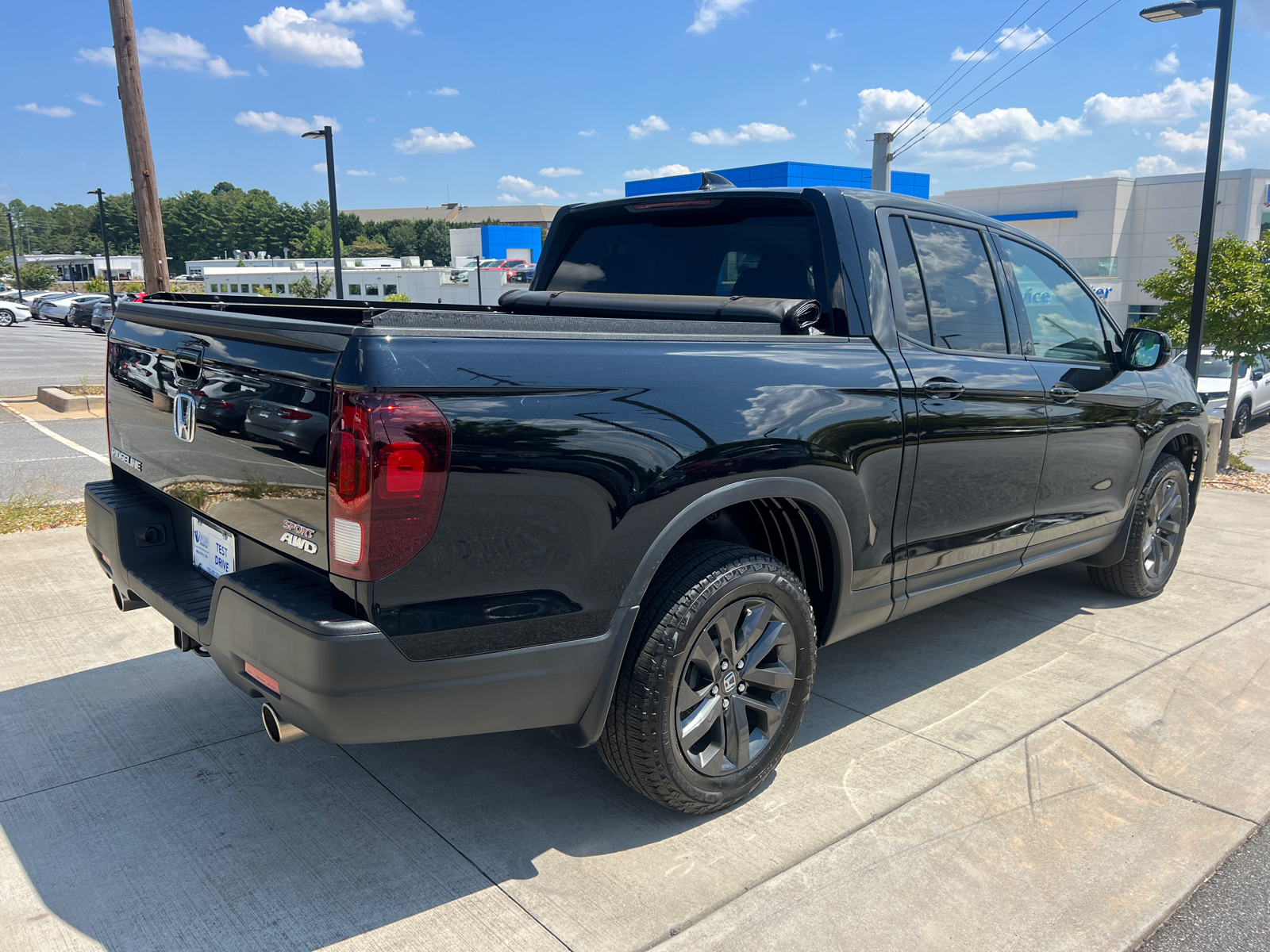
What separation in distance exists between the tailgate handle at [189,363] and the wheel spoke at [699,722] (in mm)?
1704

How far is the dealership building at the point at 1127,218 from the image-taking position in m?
41.2

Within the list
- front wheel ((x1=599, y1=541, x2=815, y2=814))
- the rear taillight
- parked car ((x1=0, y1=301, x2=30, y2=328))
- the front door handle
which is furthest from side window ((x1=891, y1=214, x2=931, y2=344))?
parked car ((x1=0, y1=301, x2=30, y2=328))

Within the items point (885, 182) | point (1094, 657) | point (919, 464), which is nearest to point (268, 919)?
point (919, 464)

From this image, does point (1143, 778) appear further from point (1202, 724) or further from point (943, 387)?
point (943, 387)

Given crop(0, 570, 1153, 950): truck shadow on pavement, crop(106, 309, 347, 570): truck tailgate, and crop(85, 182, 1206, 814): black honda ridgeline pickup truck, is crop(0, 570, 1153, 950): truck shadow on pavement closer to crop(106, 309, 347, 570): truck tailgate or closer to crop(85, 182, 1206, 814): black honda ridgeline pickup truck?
crop(85, 182, 1206, 814): black honda ridgeline pickup truck

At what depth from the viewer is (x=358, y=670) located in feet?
6.98

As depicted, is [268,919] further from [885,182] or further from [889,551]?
[885,182]

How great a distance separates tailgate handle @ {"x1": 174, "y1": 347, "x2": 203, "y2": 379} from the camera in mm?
2613

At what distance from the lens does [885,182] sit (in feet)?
78.0

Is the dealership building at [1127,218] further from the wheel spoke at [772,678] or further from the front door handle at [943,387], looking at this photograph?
the wheel spoke at [772,678]

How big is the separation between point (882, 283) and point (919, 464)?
2.18 feet

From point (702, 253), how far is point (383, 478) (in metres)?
2.11

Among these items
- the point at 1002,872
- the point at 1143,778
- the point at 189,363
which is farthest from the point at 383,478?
the point at 1143,778

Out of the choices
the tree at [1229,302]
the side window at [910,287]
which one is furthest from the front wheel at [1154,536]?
the tree at [1229,302]
